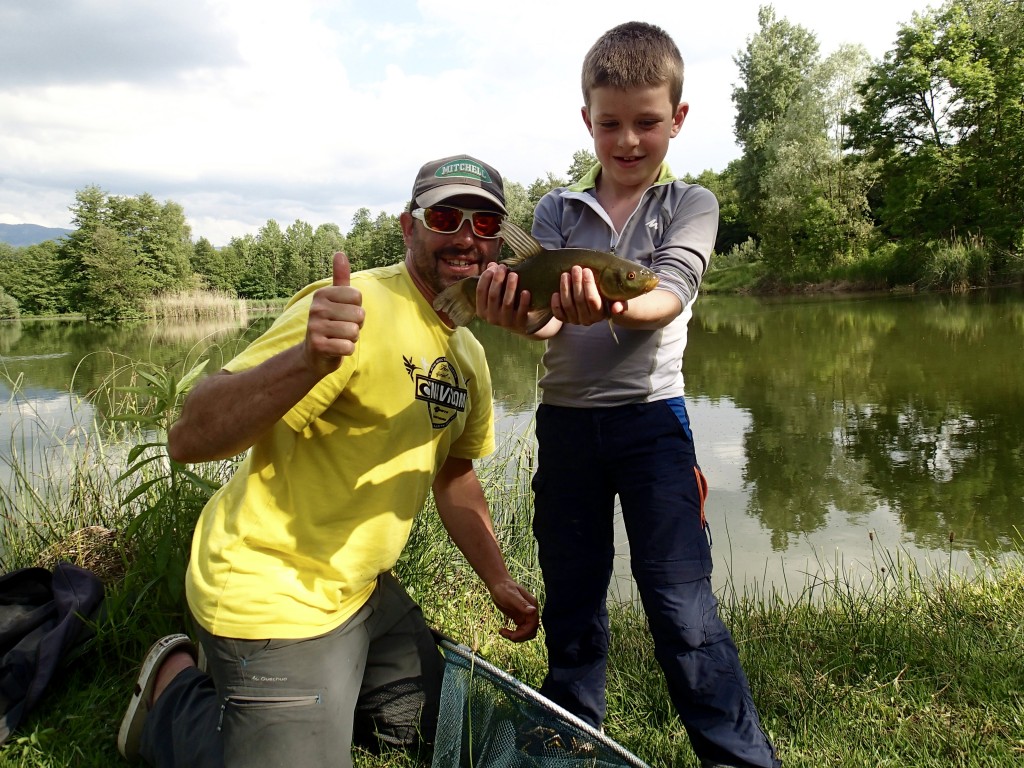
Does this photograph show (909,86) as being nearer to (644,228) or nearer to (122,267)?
(644,228)

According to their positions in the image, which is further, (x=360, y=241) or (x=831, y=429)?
(x=360, y=241)

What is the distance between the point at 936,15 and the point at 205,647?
3792 cm

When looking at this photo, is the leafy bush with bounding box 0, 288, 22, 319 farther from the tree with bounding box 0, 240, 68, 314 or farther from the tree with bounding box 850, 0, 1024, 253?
the tree with bounding box 850, 0, 1024, 253

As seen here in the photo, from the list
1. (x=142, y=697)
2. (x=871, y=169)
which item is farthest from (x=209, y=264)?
(x=142, y=697)

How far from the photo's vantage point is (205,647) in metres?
2.24

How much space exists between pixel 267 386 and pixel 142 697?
1.37 m

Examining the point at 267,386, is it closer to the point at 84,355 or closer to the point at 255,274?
the point at 84,355

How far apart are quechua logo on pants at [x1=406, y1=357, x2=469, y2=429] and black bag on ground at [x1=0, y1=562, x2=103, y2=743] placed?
1711 mm

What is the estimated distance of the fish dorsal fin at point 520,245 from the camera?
2041mm

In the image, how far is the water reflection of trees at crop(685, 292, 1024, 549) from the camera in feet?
20.4

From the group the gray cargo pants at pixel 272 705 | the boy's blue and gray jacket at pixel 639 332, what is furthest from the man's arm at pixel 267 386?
the boy's blue and gray jacket at pixel 639 332

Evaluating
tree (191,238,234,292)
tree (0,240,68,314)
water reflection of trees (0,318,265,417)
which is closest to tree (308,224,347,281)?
tree (191,238,234,292)

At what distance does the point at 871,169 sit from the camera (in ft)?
114

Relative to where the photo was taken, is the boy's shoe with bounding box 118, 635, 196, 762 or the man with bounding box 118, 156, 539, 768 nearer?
the man with bounding box 118, 156, 539, 768
